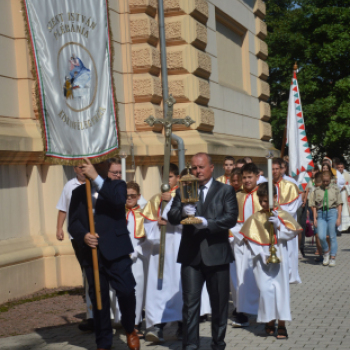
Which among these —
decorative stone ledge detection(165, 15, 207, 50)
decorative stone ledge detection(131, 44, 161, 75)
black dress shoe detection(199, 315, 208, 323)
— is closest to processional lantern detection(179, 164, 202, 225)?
black dress shoe detection(199, 315, 208, 323)

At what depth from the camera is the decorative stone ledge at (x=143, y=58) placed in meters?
12.1

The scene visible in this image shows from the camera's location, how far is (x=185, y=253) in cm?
602

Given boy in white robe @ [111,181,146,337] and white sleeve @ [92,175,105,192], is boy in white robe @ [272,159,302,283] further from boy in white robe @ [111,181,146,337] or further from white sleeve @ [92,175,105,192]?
white sleeve @ [92,175,105,192]

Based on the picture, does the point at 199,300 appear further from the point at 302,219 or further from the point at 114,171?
the point at 302,219

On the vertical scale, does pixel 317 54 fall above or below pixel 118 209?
above

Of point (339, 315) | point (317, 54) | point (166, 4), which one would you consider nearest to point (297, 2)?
point (317, 54)

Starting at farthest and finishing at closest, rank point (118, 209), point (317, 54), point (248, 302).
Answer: point (317, 54)
point (248, 302)
point (118, 209)

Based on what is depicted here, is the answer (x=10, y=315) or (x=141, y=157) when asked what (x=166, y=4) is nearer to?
(x=141, y=157)

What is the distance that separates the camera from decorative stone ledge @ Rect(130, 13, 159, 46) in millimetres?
12102

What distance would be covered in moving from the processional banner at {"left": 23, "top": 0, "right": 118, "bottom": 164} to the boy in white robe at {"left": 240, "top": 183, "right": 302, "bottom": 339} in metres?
1.82

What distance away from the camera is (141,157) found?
11852mm

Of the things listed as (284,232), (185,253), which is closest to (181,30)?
(284,232)

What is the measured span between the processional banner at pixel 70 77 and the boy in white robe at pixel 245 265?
2.29 m

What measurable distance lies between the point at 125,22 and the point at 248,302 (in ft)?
20.8
